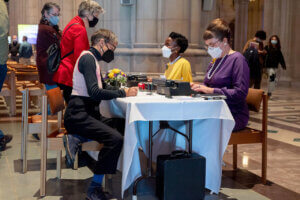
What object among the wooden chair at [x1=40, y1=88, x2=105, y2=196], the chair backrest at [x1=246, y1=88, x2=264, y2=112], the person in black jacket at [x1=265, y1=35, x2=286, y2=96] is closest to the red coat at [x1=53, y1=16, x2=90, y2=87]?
the wooden chair at [x1=40, y1=88, x2=105, y2=196]

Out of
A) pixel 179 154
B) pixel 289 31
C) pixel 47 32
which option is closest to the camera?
pixel 179 154

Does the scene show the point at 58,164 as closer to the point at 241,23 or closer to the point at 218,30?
the point at 218,30

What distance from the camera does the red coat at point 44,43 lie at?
17.9ft

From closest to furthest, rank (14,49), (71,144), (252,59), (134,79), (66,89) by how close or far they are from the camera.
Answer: (71,144), (134,79), (66,89), (252,59), (14,49)

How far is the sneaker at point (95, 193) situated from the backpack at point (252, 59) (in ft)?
20.2

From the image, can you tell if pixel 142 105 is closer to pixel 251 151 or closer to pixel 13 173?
pixel 13 173

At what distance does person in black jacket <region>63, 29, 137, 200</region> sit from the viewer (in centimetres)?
371

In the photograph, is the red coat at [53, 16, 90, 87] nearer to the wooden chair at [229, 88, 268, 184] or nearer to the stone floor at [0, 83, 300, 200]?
the stone floor at [0, 83, 300, 200]

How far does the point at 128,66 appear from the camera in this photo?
28.9 ft

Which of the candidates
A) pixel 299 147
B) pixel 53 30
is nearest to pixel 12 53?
pixel 53 30

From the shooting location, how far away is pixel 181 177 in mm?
3654

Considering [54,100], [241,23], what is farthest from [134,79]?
[241,23]

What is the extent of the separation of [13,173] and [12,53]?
14.9 metres

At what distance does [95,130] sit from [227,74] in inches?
57.1
